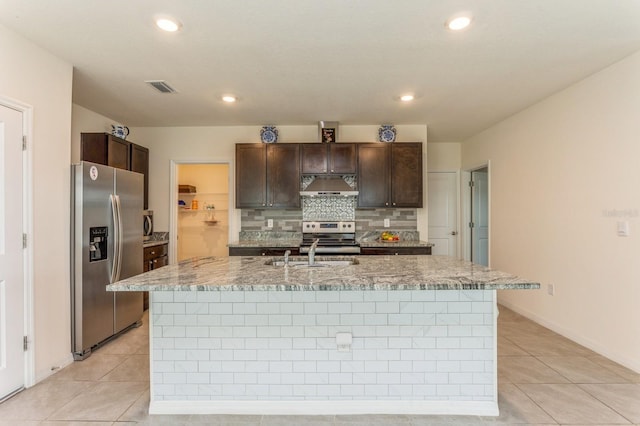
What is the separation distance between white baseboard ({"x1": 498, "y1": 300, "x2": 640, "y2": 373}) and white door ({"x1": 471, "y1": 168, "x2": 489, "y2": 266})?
1.43m

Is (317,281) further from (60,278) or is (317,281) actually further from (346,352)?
(60,278)

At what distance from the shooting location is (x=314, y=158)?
14.6 feet

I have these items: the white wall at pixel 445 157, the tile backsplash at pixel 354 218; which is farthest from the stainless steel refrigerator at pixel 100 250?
the white wall at pixel 445 157

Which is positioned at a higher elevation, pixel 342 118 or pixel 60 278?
pixel 342 118

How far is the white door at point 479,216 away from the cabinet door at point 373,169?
2.05m

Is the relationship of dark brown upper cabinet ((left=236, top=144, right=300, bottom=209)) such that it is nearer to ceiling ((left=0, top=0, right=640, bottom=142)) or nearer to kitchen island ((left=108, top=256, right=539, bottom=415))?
ceiling ((left=0, top=0, right=640, bottom=142))

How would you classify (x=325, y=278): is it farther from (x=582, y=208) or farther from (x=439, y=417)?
(x=582, y=208)

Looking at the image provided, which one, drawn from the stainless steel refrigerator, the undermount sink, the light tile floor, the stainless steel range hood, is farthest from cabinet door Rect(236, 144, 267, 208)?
the light tile floor

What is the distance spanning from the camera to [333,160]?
445 centimetres

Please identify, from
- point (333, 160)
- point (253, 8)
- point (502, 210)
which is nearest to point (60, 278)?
point (253, 8)

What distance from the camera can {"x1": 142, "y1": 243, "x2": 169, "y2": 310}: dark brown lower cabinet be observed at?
407 centimetres

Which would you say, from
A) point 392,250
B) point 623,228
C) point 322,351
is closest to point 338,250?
point 392,250

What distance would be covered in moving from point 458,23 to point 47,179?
3216 mm

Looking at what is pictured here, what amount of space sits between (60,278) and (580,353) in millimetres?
4497
